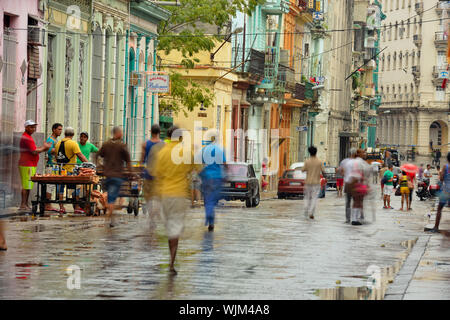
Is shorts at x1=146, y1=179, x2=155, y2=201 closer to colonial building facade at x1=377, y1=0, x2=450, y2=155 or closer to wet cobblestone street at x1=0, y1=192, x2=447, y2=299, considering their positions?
wet cobblestone street at x1=0, y1=192, x2=447, y2=299

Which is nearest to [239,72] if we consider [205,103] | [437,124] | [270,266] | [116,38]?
[205,103]

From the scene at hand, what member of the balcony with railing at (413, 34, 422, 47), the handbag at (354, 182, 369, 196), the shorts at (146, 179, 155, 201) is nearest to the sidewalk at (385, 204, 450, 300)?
the shorts at (146, 179, 155, 201)

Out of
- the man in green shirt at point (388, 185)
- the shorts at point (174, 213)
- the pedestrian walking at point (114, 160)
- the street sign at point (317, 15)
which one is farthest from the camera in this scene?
the street sign at point (317, 15)

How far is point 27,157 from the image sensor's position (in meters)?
22.9

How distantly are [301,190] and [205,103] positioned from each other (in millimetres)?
7160

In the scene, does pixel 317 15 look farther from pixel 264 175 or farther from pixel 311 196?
pixel 311 196

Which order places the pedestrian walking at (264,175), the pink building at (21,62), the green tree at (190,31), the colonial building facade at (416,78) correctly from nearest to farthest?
the pink building at (21,62), the green tree at (190,31), the pedestrian walking at (264,175), the colonial building facade at (416,78)

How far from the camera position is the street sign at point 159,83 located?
3503 centimetres

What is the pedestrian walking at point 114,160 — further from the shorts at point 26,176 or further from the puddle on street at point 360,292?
the puddle on street at point 360,292

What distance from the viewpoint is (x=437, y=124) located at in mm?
145000

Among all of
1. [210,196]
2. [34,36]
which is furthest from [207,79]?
[210,196]

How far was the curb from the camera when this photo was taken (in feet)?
41.1

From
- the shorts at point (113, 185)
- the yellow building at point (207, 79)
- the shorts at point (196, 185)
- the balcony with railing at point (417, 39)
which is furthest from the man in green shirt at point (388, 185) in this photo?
the balcony with railing at point (417, 39)
